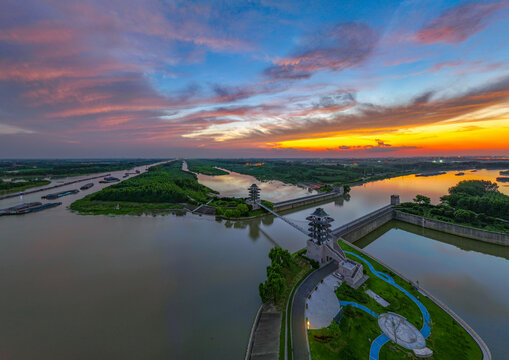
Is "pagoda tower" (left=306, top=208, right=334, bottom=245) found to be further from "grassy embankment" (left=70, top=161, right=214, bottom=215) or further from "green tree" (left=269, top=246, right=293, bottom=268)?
"grassy embankment" (left=70, top=161, right=214, bottom=215)

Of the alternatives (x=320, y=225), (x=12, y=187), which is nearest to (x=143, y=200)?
(x=320, y=225)

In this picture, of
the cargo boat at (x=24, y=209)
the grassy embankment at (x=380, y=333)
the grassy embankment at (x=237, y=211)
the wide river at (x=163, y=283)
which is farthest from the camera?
the cargo boat at (x=24, y=209)

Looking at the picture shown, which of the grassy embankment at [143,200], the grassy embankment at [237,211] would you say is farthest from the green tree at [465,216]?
the grassy embankment at [143,200]

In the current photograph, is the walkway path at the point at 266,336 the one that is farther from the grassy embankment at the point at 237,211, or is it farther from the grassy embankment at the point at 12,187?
the grassy embankment at the point at 12,187

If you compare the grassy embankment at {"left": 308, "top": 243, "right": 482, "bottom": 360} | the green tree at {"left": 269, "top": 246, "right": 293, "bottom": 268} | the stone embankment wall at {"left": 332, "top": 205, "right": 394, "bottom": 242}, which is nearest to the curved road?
the grassy embankment at {"left": 308, "top": 243, "right": 482, "bottom": 360}

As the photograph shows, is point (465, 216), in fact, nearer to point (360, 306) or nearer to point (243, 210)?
point (360, 306)

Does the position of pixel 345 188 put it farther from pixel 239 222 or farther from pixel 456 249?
pixel 239 222
